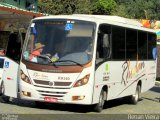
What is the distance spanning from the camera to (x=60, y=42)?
14977 mm

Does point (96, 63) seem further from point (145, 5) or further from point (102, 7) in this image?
point (145, 5)

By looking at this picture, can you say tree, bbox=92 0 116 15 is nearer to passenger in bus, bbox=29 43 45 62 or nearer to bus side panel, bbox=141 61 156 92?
bus side panel, bbox=141 61 156 92

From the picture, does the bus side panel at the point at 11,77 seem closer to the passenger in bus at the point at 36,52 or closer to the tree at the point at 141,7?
the passenger in bus at the point at 36,52

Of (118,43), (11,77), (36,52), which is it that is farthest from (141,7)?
(36,52)

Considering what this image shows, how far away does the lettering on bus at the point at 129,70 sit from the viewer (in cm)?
1759

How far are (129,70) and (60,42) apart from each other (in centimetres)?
403

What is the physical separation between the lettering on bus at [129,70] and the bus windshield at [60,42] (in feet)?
9.49

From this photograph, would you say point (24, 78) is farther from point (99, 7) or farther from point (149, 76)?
point (99, 7)

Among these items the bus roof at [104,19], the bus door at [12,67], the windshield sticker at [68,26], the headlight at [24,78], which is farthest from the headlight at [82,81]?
the bus door at [12,67]

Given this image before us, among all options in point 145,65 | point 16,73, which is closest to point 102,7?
point 145,65

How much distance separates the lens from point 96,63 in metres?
14.8

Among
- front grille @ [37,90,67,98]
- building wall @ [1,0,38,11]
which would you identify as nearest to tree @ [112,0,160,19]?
building wall @ [1,0,38,11]

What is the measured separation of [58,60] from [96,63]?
107 centimetres

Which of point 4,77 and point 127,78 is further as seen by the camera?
point 127,78
